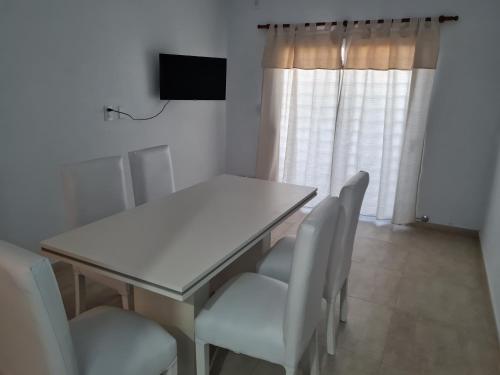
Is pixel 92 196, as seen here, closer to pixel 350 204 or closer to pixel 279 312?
pixel 279 312

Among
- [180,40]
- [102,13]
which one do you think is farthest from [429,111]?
[102,13]

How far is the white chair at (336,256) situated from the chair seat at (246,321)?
0.33 meters

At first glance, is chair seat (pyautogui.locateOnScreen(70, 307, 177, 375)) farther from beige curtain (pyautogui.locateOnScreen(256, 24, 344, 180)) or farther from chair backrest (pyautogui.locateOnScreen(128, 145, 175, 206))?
beige curtain (pyautogui.locateOnScreen(256, 24, 344, 180))

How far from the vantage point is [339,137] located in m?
4.20

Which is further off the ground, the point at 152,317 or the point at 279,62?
the point at 279,62

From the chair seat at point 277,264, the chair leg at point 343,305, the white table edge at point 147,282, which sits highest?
the white table edge at point 147,282

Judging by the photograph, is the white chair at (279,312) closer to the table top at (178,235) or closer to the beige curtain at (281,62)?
the table top at (178,235)

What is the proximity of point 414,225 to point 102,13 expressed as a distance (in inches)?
143

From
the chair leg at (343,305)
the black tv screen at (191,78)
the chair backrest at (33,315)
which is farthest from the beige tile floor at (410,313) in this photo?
the black tv screen at (191,78)

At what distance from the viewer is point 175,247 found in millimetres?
1577

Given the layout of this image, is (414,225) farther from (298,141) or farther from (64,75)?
(64,75)

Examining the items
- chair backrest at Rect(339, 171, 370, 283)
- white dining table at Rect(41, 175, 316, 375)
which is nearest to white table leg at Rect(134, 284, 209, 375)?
white dining table at Rect(41, 175, 316, 375)

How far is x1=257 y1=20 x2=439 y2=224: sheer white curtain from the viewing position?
12.2ft

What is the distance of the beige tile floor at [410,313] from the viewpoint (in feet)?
6.57
